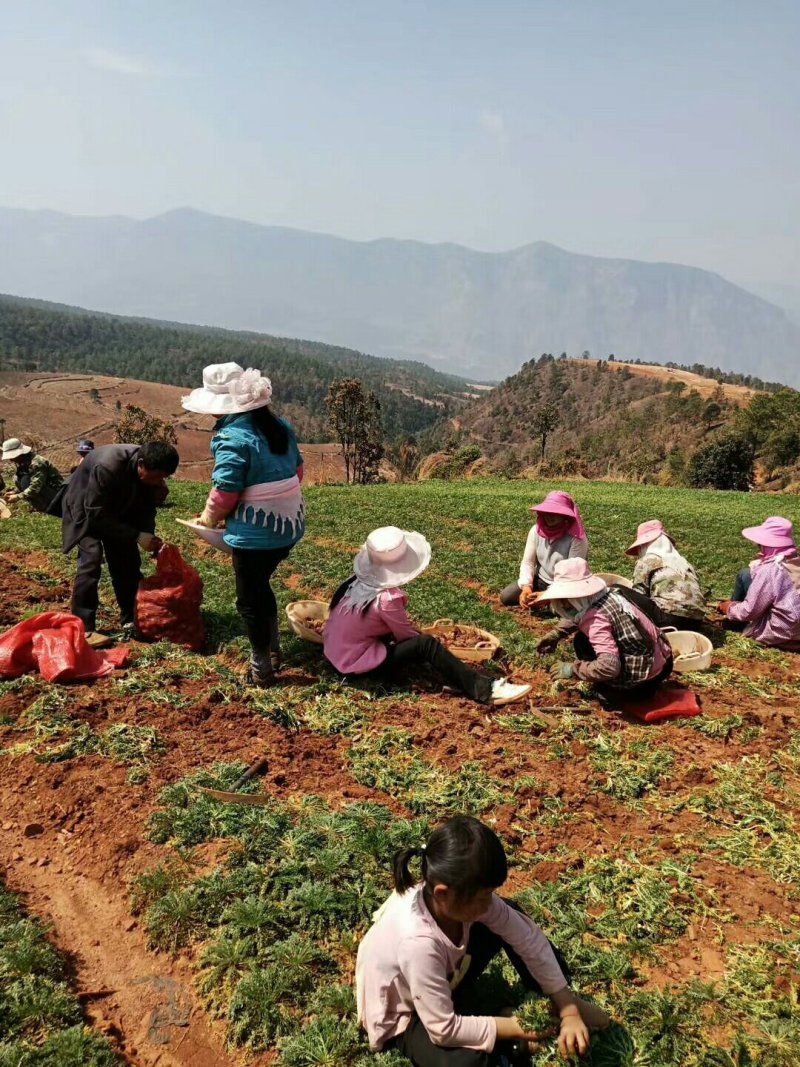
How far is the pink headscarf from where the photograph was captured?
22.6 feet

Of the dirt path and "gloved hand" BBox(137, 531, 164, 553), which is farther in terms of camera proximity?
"gloved hand" BBox(137, 531, 164, 553)

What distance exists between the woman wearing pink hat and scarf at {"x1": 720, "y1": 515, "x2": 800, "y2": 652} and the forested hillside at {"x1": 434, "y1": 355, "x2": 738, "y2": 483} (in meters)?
35.0

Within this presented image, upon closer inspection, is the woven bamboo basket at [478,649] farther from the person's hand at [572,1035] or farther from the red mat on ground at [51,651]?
→ the person's hand at [572,1035]

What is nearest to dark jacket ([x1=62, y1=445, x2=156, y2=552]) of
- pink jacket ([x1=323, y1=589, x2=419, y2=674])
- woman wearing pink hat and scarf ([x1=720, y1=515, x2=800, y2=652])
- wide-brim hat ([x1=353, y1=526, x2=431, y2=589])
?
pink jacket ([x1=323, y1=589, x2=419, y2=674])

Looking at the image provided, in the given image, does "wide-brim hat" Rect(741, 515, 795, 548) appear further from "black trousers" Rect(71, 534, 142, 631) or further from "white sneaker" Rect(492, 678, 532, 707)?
"black trousers" Rect(71, 534, 142, 631)

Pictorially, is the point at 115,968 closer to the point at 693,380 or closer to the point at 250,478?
the point at 250,478

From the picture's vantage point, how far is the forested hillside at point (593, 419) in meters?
68.2

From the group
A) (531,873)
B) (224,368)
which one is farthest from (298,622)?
(531,873)

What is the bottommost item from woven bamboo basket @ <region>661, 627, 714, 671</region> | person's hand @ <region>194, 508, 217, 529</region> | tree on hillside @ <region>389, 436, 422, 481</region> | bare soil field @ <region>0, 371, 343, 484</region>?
bare soil field @ <region>0, 371, 343, 484</region>

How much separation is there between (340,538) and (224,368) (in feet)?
26.1

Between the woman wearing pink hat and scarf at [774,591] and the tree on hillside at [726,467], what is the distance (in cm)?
3300

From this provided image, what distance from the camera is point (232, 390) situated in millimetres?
4918

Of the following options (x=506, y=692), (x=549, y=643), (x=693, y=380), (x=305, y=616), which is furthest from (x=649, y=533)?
(x=693, y=380)

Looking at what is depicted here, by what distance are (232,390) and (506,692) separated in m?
3.31
